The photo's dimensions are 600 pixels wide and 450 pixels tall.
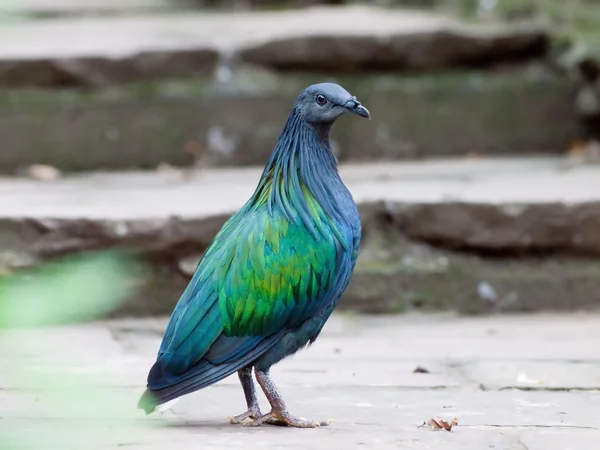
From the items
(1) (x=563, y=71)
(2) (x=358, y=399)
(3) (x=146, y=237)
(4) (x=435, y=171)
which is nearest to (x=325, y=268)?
(2) (x=358, y=399)

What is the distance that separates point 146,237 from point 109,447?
1.85 metres

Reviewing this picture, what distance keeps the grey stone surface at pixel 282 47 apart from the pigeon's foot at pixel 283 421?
9.88ft

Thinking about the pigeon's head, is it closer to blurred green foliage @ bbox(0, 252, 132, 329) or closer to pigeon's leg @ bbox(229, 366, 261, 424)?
pigeon's leg @ bbox(229, 366, 261, 424)

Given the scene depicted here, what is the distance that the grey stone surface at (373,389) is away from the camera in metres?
2.30

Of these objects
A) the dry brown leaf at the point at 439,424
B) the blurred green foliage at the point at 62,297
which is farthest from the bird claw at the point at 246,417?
the blurred green foliage at the point at 62,297

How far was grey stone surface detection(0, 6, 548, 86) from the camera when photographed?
5.08 metres

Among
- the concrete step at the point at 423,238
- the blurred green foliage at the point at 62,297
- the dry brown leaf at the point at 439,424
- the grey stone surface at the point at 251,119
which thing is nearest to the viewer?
the blurred green foliage at the point at 62,297

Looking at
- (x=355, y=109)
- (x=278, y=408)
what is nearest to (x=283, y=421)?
(x=278, y=408)

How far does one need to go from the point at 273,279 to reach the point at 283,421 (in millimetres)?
374

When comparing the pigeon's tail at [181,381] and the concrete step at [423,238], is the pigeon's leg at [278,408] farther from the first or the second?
the concrete step at [423,238]

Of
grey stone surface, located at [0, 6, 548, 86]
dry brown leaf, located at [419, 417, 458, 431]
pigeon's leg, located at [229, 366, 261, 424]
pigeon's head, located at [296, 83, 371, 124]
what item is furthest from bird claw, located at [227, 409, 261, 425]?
grey stone surface, located at [0, 6, 548, 86]

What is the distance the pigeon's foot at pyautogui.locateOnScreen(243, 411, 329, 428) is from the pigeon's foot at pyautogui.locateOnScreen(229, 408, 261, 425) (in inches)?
0.4

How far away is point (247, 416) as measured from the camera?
8.34 feet

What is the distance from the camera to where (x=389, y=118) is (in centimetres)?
534
